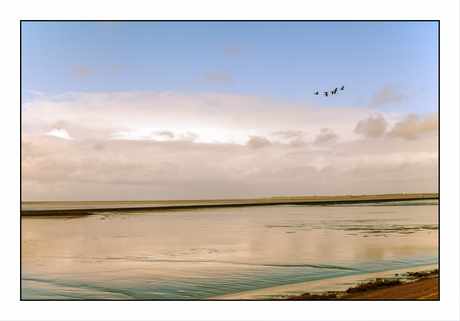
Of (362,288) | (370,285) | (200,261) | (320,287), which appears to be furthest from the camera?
(200,261)

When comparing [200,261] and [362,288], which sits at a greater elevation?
[362,288]

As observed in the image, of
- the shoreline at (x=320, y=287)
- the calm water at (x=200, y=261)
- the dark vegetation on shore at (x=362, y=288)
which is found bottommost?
the calm water at (x=200, y=261)

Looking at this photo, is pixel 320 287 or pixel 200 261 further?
pixel 200 261

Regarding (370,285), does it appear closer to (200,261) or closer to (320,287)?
(320,287)

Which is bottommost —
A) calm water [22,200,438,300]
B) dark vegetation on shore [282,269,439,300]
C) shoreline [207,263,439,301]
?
calm water [22,200,438,300]

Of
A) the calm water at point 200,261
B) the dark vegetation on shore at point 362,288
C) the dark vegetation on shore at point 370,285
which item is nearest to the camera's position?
the dark vegetation on shore at point 362,288

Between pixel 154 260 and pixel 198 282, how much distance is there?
179 inches

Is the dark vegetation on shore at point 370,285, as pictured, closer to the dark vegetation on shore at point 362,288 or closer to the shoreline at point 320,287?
the dark vegetation on shore at point 362,288

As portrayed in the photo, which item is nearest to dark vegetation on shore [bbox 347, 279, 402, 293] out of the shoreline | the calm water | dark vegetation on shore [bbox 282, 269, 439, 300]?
dark vegetation on shore [bbox 282, 269, 439, 300]

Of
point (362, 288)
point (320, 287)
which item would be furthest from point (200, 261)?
point (362, 288)

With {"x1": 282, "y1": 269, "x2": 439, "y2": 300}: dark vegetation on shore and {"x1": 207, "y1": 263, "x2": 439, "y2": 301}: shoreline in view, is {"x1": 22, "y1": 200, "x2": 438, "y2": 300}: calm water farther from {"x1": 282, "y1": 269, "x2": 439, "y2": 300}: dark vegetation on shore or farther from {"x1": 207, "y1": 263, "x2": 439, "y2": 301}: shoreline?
{"x1": 282, "y1": 269, "x2": 439, "y2": 300}: dark vegetation on shore

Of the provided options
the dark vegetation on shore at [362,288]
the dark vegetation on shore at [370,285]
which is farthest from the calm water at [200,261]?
the dark vegetation on shore at [370,285]

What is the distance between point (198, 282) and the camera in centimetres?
1300
